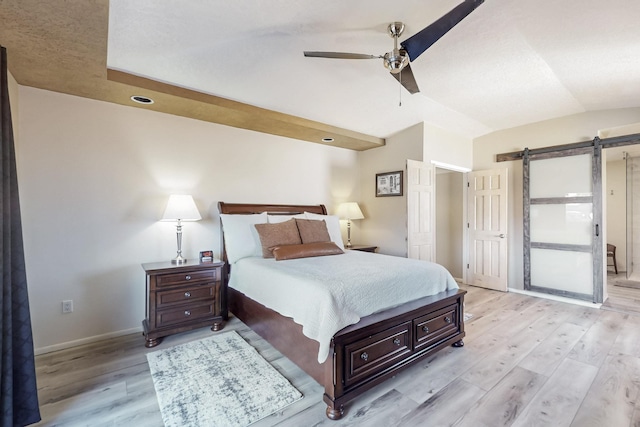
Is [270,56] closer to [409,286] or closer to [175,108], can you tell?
[175,108]

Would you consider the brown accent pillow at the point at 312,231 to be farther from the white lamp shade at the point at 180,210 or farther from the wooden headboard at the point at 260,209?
the white lamp shade at the point at 180,210

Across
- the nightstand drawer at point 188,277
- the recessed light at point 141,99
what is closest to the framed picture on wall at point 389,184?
the nightstand drawer at point 188,277

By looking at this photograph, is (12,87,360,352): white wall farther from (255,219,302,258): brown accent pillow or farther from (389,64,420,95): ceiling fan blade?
(389,64,420,95): ceiling fan blade

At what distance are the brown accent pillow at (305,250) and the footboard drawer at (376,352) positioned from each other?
4.44 ft

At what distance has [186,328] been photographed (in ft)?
9.66

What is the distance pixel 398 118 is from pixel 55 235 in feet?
14.3

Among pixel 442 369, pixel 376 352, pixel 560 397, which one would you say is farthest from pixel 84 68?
pixel 560 397

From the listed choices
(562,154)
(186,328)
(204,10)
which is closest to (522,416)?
(186,328)

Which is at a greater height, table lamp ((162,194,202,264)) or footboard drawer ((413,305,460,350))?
table lamp ((162,194,202,264))

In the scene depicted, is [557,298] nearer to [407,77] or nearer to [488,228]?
[488,228]

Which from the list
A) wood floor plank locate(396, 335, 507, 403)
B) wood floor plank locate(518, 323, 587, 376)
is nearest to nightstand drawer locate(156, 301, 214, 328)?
wood floor plank locate(396, 335, 507, 403)

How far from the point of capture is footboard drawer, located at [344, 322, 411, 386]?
1919mm

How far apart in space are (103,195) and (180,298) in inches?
53.1

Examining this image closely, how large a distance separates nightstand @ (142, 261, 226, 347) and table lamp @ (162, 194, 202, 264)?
0.26m
